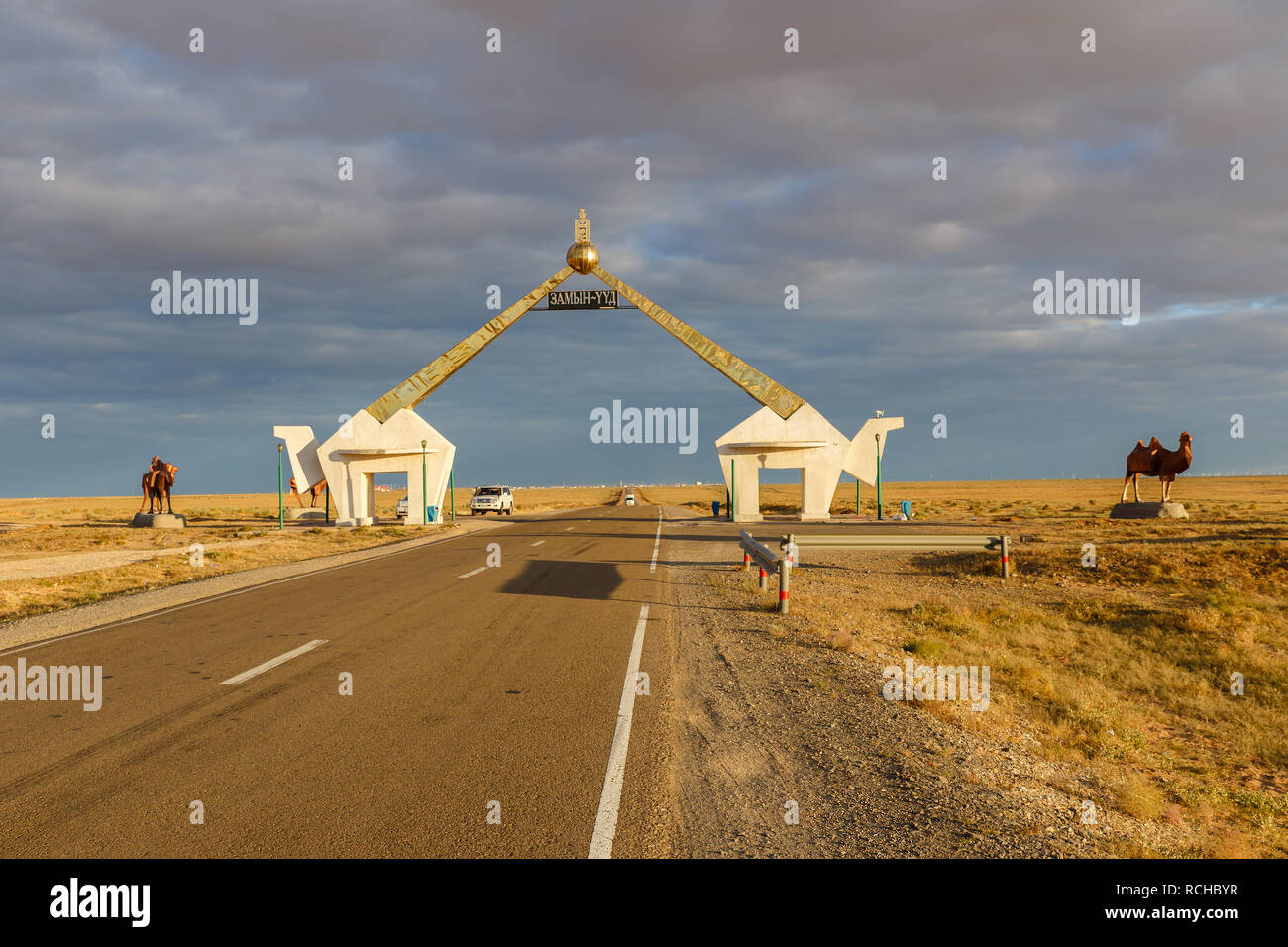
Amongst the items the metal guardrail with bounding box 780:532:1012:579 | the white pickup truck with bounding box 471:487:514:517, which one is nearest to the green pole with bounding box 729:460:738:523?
the metal guardrail with bounding box 780:532:1012:579

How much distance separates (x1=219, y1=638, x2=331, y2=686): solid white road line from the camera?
28.5 feet

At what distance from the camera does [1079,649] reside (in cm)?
1262

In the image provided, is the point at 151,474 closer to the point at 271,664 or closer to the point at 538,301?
the point at 538,301

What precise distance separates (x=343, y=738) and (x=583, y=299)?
1340 inches

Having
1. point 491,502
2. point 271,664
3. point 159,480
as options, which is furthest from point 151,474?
point 271,664

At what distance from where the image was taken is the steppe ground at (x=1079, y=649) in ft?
21.1

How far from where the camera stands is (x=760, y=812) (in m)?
5.11

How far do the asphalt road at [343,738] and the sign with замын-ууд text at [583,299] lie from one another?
27.3 meters

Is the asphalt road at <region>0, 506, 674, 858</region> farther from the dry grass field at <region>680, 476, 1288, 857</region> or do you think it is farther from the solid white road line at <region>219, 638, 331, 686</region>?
the dry grass field at <region>680, 476, 1288, 857</region>

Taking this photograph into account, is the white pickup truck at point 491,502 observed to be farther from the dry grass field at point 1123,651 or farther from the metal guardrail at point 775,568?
the metal guardrail at point 775,568

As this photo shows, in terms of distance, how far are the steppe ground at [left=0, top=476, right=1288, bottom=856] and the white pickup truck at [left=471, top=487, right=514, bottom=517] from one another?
96.0 ft

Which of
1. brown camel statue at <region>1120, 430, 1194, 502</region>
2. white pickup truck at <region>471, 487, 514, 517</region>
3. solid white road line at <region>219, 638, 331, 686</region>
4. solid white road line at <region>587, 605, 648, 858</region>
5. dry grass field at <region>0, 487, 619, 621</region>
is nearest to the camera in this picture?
solid white road line at <region>587, 605, 648, 858</region>
